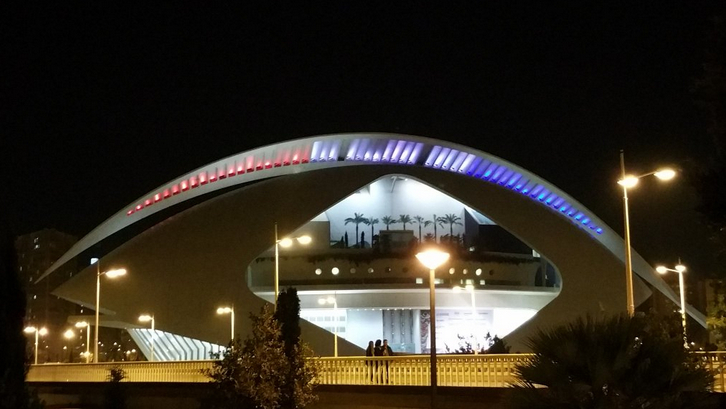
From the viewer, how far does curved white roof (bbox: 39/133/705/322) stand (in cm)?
4359

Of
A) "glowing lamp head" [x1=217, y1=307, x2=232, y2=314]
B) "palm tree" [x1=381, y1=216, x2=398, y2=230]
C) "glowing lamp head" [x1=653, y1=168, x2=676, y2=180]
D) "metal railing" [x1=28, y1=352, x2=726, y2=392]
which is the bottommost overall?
"metal railing" [x1=28, y1=352, x2=726, y2=392]

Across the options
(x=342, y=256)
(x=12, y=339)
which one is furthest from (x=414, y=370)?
(x=342, y=256)

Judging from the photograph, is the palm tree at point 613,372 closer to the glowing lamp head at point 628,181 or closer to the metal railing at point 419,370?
the metal railing at point 419,370

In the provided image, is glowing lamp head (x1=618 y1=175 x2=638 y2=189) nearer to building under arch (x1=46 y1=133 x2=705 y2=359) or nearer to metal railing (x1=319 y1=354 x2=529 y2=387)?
metal railing (x1=319 y1=354 x2=529 y2=387)

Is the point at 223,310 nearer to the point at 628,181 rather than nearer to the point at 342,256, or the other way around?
the point at 342,256

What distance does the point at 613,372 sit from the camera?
8086mm

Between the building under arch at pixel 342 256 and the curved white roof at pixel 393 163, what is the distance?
0.26 ft

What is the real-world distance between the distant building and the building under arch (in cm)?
1286

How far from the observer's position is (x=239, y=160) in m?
43.5

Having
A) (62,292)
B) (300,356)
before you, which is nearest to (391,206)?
(62,292)

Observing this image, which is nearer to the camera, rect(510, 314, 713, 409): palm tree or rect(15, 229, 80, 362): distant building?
rect(510, 314, 713, 409): palm tree

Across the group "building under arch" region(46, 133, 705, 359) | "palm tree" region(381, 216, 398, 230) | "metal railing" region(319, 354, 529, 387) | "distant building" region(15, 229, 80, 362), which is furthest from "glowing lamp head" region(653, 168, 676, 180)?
"distant building" region(15, 229, 80, 362)

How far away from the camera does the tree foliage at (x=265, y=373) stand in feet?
48.2

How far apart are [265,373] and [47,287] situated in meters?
67.4
